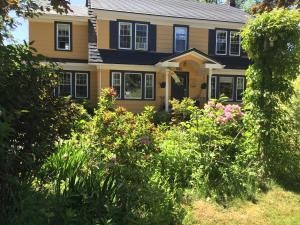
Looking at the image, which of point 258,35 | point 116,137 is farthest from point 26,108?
point 258,35

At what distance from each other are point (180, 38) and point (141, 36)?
2472 mm

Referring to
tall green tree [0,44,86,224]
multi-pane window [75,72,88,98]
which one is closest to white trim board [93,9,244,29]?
multi-pane window [75,72,88,98]

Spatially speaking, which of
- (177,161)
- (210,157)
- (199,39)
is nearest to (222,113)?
(210,157)

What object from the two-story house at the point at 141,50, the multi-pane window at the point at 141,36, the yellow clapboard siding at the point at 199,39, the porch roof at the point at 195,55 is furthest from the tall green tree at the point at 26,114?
the yellow clapboard siding at the point at 199,39

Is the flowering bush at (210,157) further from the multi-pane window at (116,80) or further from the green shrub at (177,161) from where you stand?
the multi-pane window at (116,80)

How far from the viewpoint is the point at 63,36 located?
2283cm

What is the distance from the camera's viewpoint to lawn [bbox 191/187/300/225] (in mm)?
5625

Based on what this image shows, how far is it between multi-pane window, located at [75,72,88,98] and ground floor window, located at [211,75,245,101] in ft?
25.9

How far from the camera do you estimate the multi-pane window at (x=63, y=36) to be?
22703 mm

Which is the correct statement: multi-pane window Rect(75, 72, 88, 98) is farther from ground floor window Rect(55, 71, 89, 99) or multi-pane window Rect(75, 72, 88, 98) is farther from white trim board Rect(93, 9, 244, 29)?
white trim board Rect(93, 9, 244, 29)

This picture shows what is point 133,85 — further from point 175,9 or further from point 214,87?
point 175,9

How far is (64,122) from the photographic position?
4520 mm

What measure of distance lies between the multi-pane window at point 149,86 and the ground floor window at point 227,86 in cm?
416

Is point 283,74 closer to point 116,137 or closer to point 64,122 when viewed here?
point 116,137
